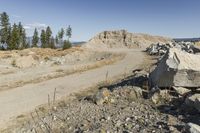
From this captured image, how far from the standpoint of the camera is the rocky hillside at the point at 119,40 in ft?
424

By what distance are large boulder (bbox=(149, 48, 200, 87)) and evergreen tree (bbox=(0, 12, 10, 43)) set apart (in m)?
98.5

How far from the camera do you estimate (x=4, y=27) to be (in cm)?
10712

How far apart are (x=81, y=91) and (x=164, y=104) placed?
1143 cm

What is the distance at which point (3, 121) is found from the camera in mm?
16469

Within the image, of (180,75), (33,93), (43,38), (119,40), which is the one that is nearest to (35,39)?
(43,38)

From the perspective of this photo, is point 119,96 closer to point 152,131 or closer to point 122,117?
point 122,117

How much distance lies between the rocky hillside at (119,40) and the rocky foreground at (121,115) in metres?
108

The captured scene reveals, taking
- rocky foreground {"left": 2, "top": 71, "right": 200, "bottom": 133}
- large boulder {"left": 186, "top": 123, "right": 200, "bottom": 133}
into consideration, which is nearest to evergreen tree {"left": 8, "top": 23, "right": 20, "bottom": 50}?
rocky foreground {"left": 2, "top": 71, "right": 200, "bottom": 133}

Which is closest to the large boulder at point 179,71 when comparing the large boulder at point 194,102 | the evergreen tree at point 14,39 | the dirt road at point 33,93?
the large boulder at point 194,102

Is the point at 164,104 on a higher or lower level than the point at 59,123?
higher

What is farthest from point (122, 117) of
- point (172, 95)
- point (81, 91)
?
point (81, 91)

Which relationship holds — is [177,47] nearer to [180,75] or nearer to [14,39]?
[180,75]

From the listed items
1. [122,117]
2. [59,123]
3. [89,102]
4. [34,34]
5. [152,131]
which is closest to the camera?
[152,131]

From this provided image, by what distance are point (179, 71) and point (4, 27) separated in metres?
102
